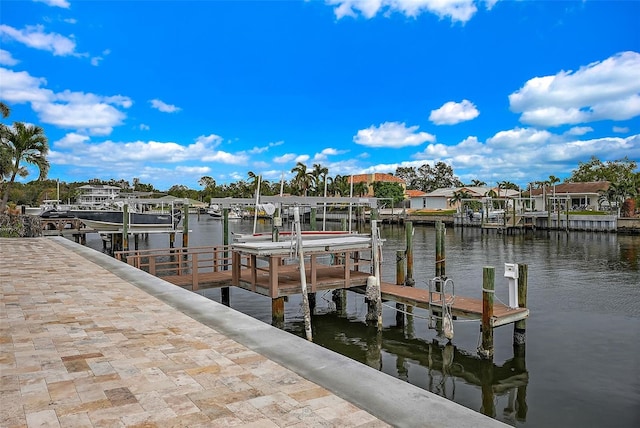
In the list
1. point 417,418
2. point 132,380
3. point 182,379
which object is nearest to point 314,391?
point 417,418

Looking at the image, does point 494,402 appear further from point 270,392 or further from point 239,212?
point 239,212

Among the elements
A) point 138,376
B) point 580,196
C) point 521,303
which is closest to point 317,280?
point 521,303

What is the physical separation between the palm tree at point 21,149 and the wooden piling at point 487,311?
3310 centimetres

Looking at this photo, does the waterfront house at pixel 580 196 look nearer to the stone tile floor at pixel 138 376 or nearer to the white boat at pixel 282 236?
the white boat at pixel 282 236

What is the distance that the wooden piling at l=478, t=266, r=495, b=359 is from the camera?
1020 centimetres

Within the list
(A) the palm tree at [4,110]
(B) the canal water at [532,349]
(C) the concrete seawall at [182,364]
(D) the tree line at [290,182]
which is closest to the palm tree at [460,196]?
(D) the tree line at [290,182]

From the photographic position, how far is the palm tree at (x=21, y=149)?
3247cm

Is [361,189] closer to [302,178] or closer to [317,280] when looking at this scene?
[302,178]

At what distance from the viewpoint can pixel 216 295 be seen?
18.5 meters

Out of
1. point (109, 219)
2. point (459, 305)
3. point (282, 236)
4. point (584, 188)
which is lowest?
point (459, 305)

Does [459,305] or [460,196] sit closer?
[459,305]

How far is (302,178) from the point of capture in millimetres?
86250

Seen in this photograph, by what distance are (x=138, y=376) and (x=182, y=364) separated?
0.52 m

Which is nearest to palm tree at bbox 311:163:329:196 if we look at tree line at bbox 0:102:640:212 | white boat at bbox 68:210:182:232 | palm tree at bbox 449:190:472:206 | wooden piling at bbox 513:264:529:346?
tree line at bbox 0:102:640:212
